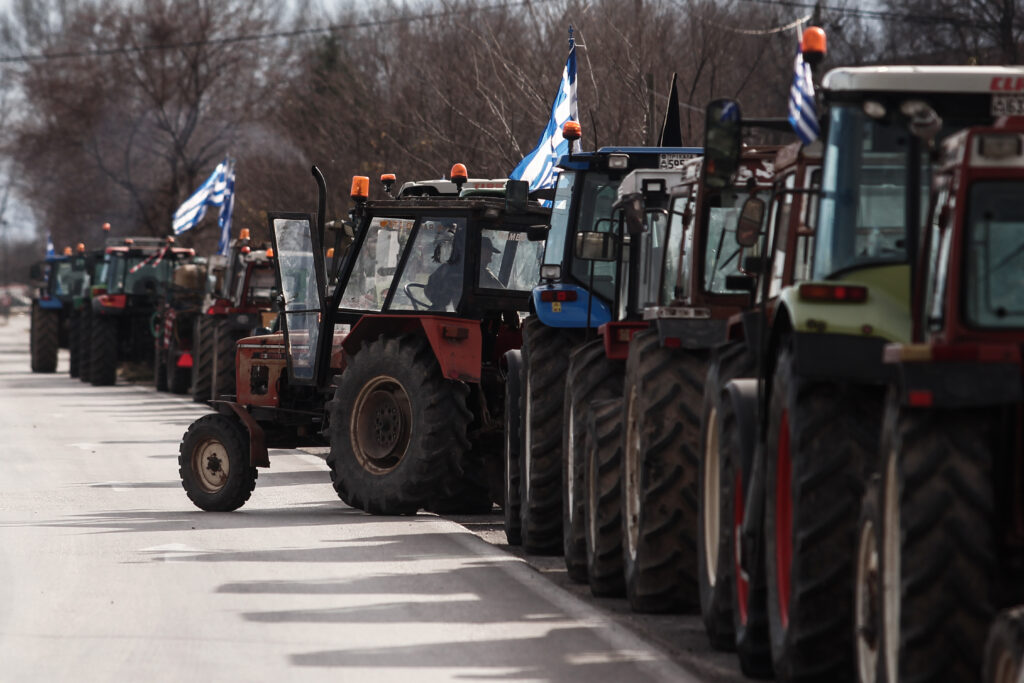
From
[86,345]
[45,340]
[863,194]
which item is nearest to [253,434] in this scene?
[863,194]

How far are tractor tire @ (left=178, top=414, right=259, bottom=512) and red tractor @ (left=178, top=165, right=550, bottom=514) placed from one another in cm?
1

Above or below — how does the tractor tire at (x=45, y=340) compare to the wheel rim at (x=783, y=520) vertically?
below

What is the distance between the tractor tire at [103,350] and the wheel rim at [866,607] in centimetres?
3298

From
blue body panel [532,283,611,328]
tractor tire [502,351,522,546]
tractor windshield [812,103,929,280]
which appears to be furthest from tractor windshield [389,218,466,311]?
tractor windshield [812,103,929,280]

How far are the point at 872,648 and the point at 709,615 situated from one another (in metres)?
2.34

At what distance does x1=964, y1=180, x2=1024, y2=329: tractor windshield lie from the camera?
6.46 meters

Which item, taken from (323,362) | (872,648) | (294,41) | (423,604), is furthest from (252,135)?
(872,648)

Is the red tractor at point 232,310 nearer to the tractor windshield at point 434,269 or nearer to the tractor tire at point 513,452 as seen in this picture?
the tractor windshield at point 434,269

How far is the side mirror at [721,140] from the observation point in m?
8.38

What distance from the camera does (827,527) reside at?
7.16m

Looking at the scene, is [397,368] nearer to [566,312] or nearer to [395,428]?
[395,428]

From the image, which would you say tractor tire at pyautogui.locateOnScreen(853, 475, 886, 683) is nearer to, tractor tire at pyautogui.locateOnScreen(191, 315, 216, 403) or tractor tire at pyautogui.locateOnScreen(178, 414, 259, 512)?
tractor tire at pyautogui.locateOnScreen(178, 414, 259, 512)

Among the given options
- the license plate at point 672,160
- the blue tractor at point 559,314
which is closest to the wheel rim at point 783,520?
the blue tractor at point 559,314

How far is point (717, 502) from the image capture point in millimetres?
9422
